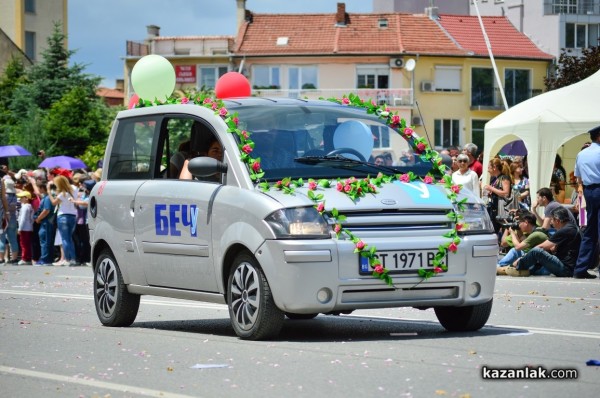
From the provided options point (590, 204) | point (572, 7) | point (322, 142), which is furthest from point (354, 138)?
point (572, 7)

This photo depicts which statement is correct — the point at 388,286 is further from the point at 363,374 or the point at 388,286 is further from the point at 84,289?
the point at 84,289

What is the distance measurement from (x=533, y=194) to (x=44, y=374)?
1669 centimetres

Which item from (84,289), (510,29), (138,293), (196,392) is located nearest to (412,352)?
(196,392)

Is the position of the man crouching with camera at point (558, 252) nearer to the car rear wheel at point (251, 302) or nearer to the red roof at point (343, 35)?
the car rear wheel at point (251, 302)

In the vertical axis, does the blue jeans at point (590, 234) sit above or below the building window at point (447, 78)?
below

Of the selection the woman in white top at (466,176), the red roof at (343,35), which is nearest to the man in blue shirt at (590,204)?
the woman in white top at (466,176)

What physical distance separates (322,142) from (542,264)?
31.9ft

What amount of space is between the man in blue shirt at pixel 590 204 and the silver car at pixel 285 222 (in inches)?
320

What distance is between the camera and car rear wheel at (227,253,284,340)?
10297 millimetres

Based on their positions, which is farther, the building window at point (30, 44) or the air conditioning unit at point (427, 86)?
the building window at point (30, 44)

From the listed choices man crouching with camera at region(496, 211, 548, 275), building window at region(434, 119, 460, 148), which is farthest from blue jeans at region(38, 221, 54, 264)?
building window at region(434, 119, 460, 148)

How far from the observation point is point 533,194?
24.6 meters

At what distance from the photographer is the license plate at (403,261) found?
10.2m

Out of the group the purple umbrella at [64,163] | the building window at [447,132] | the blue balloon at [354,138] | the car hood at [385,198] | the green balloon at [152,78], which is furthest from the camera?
the building window at [447,132]
